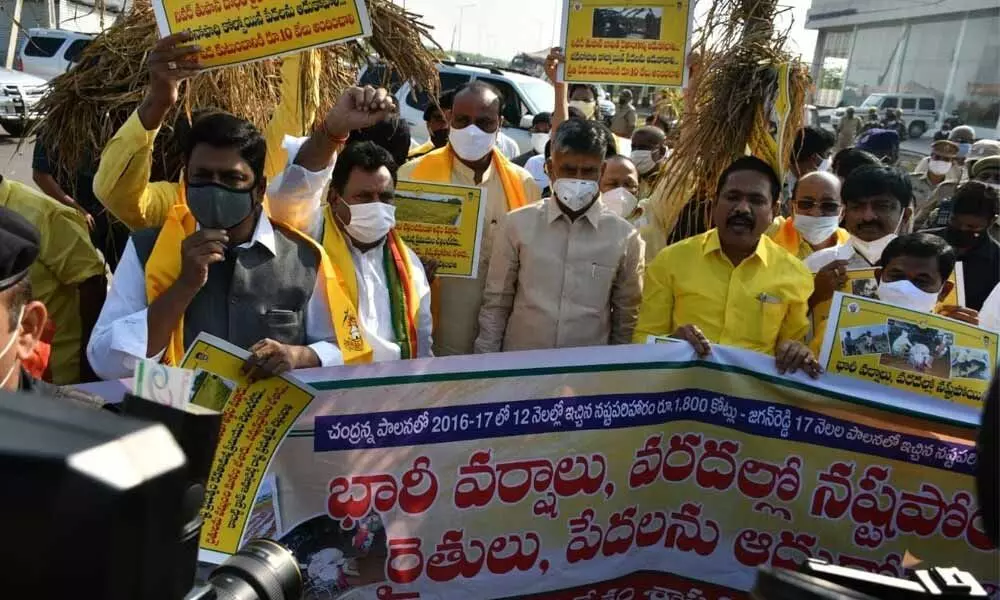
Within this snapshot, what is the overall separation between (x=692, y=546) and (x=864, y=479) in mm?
560

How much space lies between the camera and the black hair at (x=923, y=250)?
9.95ft

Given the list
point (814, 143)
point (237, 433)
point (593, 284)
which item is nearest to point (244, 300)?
point (237, 433)

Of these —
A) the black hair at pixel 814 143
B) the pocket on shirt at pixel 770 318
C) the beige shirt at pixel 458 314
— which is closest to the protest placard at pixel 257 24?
the beige shirt at pixel 458 314

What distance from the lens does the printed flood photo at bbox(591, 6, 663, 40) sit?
3.67 metres

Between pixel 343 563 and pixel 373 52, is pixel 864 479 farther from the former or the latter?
pixel 373 52

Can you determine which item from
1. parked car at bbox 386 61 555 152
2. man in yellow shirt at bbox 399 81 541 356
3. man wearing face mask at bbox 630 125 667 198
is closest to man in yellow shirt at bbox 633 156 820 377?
man in yellow shirt at bbox 399 81 541 356

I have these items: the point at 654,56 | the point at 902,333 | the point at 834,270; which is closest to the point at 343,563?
the point at 902,333

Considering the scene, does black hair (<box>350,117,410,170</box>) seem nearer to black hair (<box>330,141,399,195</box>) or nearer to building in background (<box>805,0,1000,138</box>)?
black hair (<box>330,141,399,195</box>)

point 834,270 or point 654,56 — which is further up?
point 654,56

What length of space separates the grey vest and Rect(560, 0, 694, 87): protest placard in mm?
1851

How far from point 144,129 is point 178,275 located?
18.9 inches

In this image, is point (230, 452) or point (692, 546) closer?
point (230, 452)

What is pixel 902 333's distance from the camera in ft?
8.64

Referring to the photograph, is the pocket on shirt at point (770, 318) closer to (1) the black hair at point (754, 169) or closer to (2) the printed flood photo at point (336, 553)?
(1) the black hair at point (754, 169)
